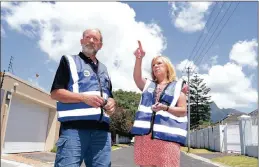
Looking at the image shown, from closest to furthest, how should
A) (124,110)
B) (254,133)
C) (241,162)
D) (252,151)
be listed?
(241,162)
(252,151)
(254,133)
(124,110)

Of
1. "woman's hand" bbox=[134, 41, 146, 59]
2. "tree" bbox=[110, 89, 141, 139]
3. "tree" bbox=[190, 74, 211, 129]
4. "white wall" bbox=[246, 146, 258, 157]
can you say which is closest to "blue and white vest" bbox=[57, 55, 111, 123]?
"woman's hand" bbox=[134, 41, 146, 59]

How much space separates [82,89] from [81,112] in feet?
0.60

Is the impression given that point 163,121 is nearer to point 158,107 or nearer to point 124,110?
point 158,107

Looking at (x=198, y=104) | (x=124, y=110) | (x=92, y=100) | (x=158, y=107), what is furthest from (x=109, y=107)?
(x=198, y=104)

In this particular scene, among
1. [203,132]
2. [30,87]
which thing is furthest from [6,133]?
[203,132]

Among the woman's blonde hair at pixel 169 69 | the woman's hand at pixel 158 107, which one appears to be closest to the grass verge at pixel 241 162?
the woman's blonde hair at pixel 169 69

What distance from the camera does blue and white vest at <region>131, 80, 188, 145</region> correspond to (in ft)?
9.06

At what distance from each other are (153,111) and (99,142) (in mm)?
519

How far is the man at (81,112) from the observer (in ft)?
8.24

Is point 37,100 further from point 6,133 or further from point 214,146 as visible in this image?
point 214,146

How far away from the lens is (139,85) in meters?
3.18

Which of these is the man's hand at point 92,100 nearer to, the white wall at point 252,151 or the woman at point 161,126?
the woman at point 161,126

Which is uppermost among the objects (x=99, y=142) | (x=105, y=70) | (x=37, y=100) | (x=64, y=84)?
(x=37, y=100)

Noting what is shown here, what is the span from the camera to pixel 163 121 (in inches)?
109
